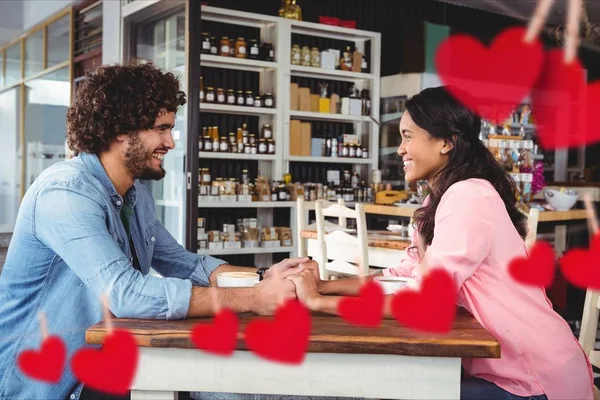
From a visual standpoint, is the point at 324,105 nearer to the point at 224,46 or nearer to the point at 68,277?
the point at 224,46

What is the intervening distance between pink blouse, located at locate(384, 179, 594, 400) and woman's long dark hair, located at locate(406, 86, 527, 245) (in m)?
0.09

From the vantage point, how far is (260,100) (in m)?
5.31

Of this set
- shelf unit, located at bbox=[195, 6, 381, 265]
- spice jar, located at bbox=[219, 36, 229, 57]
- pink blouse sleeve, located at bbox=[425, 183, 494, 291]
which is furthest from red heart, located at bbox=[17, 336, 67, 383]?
spice jar, located at bbox=[219, 36, 229, 57]

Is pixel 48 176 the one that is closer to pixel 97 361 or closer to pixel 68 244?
pixel 68 244

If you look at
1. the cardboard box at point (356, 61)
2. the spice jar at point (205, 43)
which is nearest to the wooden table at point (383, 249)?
the spice jar at point (205, 43)

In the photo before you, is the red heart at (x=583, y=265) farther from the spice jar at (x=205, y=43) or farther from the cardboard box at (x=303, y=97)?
the cardboard box at (x=303, y=97)

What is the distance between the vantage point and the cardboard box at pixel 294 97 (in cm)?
549

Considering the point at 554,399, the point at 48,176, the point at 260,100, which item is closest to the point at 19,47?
the point at 260,100

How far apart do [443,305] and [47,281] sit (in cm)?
78

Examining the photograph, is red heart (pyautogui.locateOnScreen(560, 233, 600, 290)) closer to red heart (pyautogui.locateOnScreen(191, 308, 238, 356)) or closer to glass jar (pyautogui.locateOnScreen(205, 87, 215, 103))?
red heart (pyautogui.locateOnScreen(191, 308, 238, 356))

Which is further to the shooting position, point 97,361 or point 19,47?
point 19,47

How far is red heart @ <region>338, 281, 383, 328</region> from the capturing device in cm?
119

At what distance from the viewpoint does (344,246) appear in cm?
327

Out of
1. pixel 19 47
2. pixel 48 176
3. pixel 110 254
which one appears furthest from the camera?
pixel 19 47
